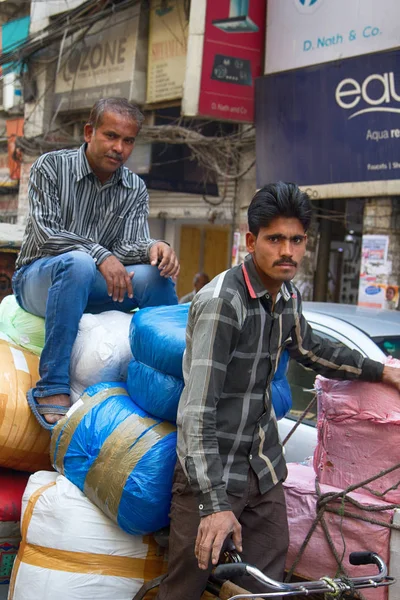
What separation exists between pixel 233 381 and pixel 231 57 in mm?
8378

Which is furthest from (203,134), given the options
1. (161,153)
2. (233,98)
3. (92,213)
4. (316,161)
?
(92,213)

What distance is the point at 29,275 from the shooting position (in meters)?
3.15

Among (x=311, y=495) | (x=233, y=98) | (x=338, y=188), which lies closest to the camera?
(x=311, y=495)

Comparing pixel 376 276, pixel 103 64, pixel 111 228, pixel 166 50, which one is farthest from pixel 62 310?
pixel 103 64

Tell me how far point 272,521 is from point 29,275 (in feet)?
4.94

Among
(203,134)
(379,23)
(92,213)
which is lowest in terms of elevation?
(92,213)

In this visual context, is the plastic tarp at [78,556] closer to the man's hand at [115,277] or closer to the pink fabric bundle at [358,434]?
the pink fabric bundle at [358,434]

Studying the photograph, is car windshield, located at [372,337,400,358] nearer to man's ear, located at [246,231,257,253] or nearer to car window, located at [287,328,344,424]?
car window, located at [287,328,344,424]

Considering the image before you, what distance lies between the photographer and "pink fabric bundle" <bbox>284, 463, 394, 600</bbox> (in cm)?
229

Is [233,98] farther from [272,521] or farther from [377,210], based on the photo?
[272,521]

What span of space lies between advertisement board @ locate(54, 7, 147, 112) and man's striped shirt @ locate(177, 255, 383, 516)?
10.4 meters

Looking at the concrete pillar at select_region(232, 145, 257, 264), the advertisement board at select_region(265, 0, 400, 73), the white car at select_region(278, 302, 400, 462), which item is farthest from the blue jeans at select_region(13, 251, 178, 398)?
the concrete pillar at select_region(232, 145, 257, 264)

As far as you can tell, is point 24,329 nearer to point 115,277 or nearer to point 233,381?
point 115,277

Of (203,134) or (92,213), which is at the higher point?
(203,134)
